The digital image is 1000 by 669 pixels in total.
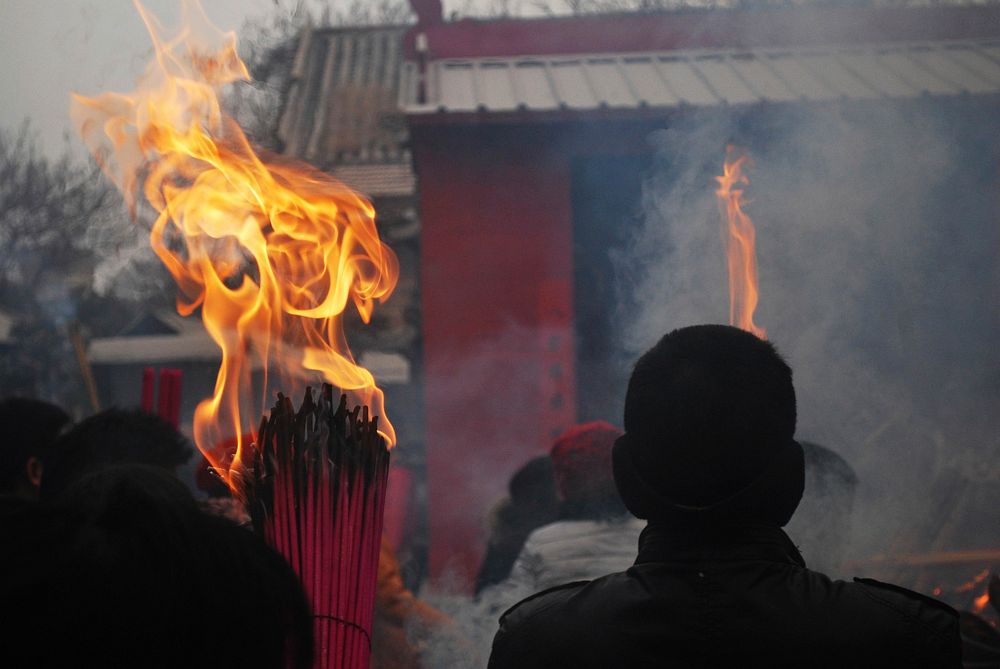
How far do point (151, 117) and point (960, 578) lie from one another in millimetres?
4540

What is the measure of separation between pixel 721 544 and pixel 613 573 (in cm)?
30

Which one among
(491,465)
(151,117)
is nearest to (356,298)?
(151,117)

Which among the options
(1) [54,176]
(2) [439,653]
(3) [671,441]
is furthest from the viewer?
(1) [54,176]

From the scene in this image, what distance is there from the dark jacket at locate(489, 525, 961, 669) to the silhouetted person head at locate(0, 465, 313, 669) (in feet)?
2.03

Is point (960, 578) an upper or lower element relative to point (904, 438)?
lower

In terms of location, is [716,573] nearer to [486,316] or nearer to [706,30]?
[486,316]

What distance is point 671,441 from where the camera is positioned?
5.38ft

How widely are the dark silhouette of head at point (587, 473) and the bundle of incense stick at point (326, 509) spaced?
1.60 meters

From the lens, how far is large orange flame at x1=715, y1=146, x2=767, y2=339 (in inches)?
193

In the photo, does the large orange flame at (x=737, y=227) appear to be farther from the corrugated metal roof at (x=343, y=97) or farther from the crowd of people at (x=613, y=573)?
the corrugated metal roof at (x=343, y=97)

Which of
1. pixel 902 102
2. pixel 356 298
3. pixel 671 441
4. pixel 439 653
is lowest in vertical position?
pixel 439 653

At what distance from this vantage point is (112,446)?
3059 mm

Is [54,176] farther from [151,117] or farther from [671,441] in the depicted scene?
[671,441]

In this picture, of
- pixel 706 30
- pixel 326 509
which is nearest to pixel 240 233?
pixel 326 509
